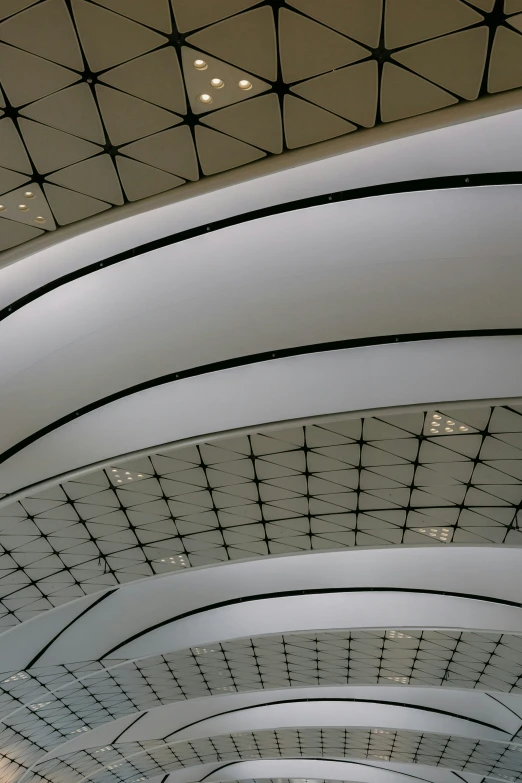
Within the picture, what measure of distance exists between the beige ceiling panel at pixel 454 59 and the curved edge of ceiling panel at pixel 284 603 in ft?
86.1

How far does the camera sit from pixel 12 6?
11.2 meters

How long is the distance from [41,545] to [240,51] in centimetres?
2501

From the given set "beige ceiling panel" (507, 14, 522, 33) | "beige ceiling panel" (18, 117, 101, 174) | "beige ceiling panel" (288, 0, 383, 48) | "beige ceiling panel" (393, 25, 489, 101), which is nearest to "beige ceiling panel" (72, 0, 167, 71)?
"beige ceiling panel" (18, 117, 101, 174)

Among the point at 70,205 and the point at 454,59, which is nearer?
the point at 454,59

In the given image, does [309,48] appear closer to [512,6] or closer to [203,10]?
[203,10]

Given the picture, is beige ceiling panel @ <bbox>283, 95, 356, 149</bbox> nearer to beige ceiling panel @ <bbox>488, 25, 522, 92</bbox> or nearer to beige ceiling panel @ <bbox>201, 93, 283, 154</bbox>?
beige ceiling panel @ <bbox>201, 93, 283, 154</bbox>

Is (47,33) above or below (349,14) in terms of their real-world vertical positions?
below

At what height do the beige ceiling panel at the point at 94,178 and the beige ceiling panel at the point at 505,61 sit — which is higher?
the beige ceiling panel at the point at 505,61

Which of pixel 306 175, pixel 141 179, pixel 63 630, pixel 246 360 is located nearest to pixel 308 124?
pixel 141 179

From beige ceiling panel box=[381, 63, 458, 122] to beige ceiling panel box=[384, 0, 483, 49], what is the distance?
0.56 meters

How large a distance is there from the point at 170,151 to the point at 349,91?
387 cm

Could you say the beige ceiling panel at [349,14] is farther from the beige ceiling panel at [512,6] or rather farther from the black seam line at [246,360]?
the black seam line at [246,360]

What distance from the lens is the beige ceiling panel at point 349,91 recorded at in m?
12.2

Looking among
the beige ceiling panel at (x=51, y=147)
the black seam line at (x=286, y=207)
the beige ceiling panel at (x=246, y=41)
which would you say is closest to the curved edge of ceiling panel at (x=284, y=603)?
the black seam line at (x=286, y=207)
